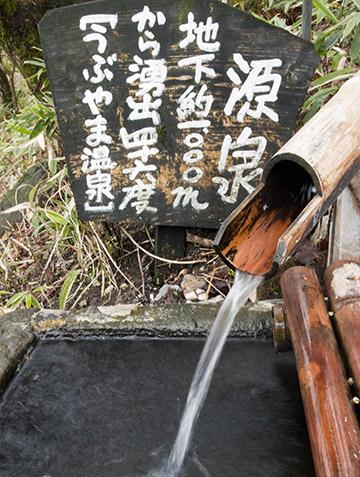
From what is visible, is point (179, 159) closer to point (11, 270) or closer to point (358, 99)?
point (358, 99)

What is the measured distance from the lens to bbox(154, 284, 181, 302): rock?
13.7 ft

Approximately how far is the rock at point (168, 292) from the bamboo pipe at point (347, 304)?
1629mm

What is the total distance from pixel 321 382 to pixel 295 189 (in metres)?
0.87

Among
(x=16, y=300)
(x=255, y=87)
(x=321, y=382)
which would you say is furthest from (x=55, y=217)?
(x=321, y=382)

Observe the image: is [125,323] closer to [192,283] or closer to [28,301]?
[192,283]

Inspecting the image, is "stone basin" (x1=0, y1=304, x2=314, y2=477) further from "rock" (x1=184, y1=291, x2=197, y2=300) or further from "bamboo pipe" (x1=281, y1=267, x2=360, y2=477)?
"rock" (x1=184, y1=291, x2=197, y2=300)

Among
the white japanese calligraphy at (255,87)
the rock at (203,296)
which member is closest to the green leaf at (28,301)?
the rock at (203,296)

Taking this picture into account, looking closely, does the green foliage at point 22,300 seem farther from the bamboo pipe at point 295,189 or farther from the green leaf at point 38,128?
the bamboo pipe at point 295,189

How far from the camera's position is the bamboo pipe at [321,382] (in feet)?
6.58

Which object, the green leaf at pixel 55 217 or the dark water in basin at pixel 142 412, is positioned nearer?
the dark water in basin at pixel 142 412

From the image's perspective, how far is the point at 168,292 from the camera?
421cm

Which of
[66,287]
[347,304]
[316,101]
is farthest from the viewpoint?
[66,287]

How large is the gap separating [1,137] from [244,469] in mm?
5184

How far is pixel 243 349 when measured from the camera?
3230mm
